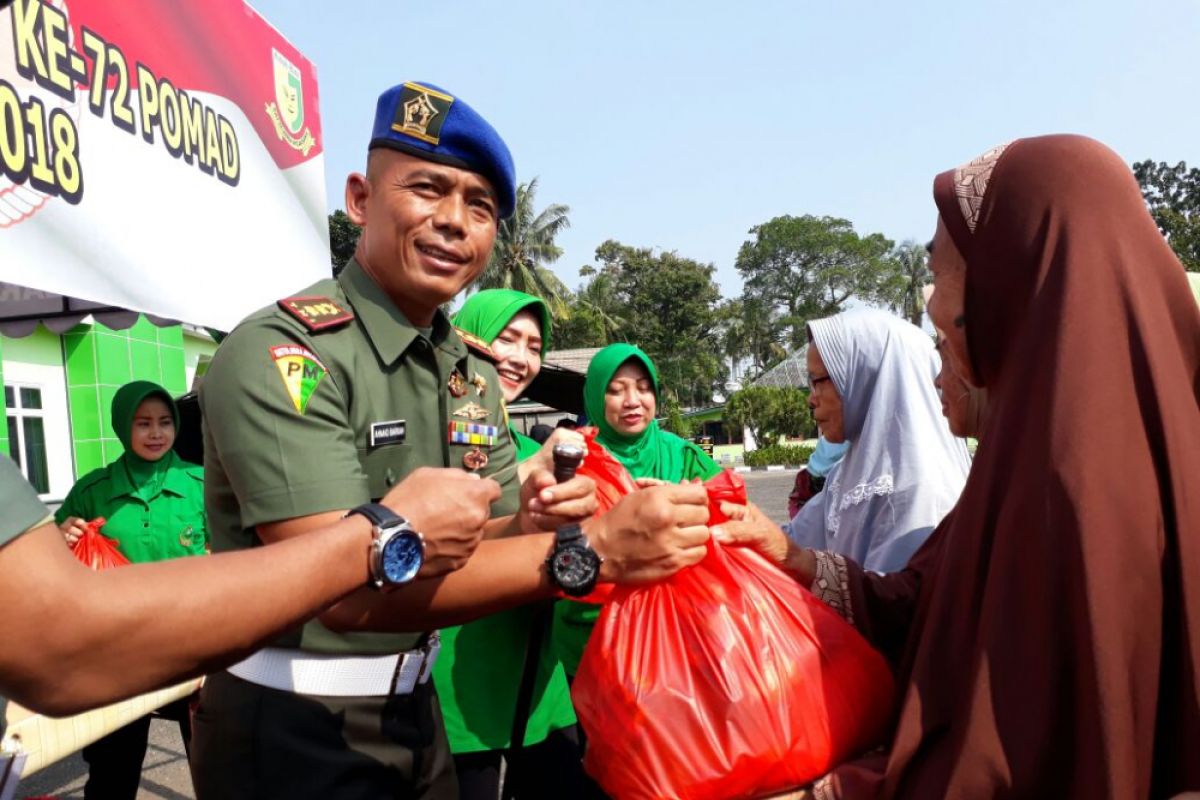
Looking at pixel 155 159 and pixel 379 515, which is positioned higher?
pixel 155 159

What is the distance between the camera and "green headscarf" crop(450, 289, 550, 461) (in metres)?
3.54

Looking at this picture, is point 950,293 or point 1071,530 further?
point 950,293

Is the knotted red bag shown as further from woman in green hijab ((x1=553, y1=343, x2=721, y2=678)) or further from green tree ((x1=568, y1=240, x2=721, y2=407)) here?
green tree ((x1=568, y1=240, x2=721, y2=407))

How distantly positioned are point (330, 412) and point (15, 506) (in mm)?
646

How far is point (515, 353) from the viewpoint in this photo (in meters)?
3.64

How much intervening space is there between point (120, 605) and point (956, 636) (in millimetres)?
1172

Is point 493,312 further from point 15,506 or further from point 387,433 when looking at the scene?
point 15,506

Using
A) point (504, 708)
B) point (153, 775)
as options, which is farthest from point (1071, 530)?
point (153, 775)

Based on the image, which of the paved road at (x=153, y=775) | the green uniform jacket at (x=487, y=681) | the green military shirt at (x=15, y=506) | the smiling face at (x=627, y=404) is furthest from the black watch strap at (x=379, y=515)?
the paved road at (x=153, y=775)

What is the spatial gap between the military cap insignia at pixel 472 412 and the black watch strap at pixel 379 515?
2.12ft

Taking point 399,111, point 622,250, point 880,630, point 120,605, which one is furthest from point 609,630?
point 622,250

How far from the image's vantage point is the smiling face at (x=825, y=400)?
2.69 metres

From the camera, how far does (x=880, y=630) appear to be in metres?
1.75

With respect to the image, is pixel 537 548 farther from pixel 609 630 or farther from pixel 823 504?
pixel 823 504
